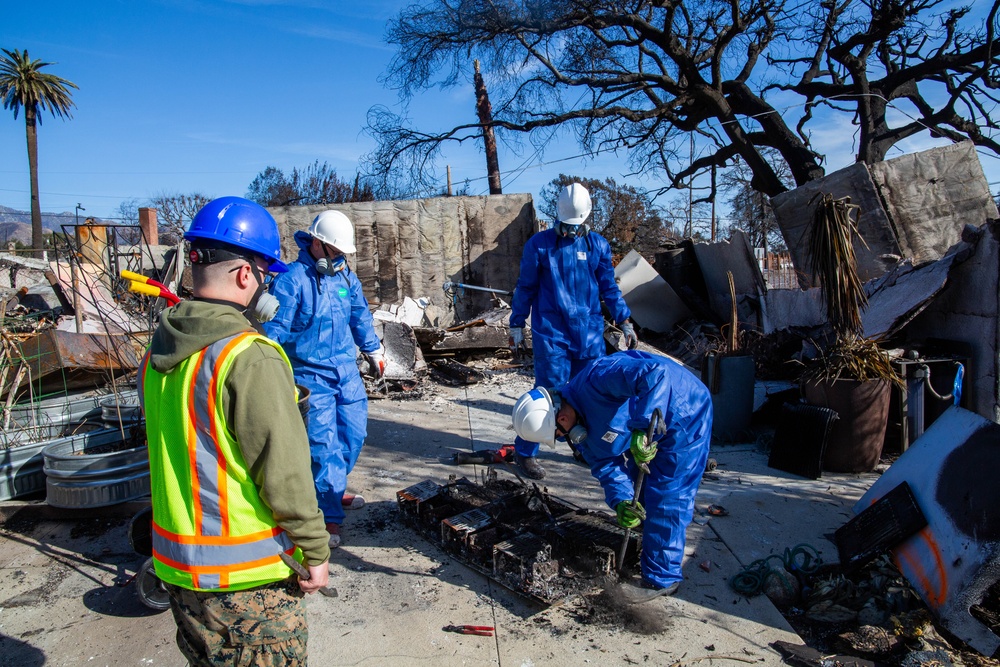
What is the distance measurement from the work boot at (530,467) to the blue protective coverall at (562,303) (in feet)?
0.13

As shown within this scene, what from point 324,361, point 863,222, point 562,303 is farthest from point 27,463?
point 863,222

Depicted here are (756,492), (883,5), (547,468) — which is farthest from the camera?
(883,5)

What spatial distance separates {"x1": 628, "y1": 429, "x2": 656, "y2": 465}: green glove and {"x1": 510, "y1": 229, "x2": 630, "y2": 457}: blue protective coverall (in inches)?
71.8

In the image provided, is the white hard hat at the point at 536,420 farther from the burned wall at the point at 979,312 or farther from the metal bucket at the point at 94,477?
the burned wall at the point at 979,312

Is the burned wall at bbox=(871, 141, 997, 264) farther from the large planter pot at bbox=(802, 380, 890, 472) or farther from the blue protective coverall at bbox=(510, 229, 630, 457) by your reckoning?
the blue protective coverall at bbox=(510, 229, 630, 457)

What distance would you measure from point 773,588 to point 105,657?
9.73ft

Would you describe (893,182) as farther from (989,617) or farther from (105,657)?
(105,657)

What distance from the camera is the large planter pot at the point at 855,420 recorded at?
4270 millimetres

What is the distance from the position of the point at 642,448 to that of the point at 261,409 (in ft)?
5.76

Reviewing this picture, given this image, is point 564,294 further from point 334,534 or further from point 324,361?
point 334,534

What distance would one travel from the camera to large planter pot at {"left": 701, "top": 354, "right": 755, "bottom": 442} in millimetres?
5227

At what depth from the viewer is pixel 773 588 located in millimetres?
2951

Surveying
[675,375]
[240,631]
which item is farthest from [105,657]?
[675,375]

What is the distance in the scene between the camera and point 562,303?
4590 millimetres
